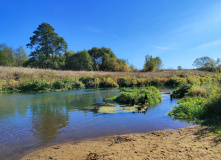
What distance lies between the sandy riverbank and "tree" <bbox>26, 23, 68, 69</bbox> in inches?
1545

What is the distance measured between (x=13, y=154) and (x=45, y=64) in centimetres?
3951

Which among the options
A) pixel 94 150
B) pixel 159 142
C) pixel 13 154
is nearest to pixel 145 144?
pixel 159 142

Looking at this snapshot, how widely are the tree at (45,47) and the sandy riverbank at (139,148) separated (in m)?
39.2

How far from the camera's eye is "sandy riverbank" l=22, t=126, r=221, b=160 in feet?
11.6

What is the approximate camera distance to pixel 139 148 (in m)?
3.97

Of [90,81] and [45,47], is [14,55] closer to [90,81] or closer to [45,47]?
[45,47]

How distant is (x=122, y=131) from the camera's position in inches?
226

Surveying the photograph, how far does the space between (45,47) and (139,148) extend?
42496 millimetres

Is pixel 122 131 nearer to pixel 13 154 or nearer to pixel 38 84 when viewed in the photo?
pixel 13 154

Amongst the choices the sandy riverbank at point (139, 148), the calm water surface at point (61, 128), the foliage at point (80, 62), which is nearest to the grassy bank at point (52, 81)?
the calm water surface at point (61, 128)

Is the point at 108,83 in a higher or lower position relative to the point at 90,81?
lower

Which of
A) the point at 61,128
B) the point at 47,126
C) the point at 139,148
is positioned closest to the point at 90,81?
the point at 47,126

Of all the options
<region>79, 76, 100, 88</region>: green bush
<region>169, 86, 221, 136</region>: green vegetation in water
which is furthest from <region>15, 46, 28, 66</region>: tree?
<region>169, 86, 221, 136</region>: green vegetation in water

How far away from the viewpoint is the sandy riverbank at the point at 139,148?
11.6 feet
